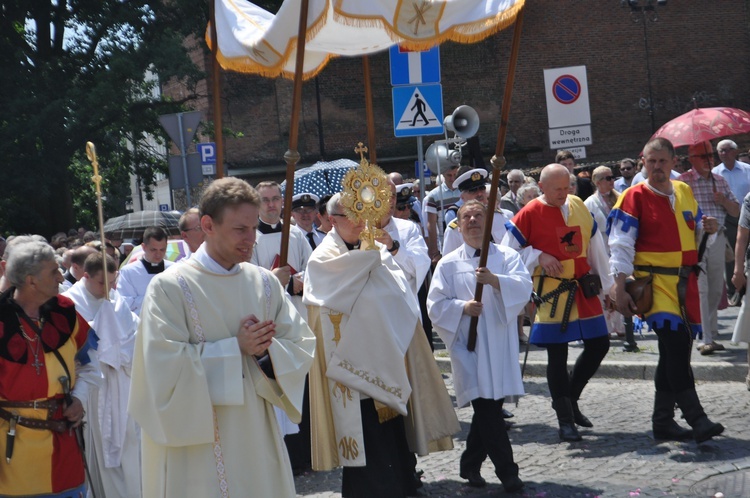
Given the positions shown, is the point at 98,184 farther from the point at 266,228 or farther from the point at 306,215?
the point at 306,215

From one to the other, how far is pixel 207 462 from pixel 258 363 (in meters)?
0.49

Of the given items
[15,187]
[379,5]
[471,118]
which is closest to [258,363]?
[379,5]

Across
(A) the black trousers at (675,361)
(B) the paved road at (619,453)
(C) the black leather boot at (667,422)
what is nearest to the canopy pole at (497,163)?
(B) the paved road at (619,453)

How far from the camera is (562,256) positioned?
8.50 m

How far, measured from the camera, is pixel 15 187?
89.0 ft

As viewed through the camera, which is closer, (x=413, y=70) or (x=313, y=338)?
(x=313, y=338)

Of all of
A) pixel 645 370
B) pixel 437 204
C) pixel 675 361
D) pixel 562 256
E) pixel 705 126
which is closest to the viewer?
pixel 675 361

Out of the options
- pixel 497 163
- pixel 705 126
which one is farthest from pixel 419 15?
pixel 705 126

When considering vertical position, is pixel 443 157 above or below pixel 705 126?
above

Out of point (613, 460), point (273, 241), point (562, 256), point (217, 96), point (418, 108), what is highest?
point (418, 108)

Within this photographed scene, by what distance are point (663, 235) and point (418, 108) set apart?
4554 mm

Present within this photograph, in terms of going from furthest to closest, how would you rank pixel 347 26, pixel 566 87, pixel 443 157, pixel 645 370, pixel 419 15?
pixel 443 157 → pixel 566 87 → pixel 645 370 → pixel 347 26 → pixel 419 15

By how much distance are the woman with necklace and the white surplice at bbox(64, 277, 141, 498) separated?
1.79 metres

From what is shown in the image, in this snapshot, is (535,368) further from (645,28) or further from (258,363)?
(645,28)
